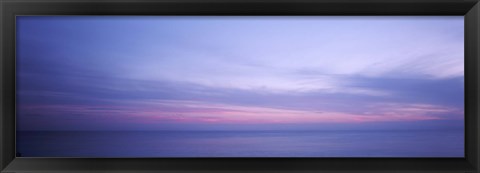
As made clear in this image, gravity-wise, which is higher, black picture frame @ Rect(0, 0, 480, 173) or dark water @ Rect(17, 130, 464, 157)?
black picture frame @ Rect(0, 0, 480, 173)

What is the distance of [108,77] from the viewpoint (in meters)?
2.30

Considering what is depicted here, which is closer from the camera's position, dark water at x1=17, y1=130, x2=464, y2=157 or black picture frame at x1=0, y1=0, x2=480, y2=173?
black picture frame at x1=0, y1=0, x2=480, y2=173

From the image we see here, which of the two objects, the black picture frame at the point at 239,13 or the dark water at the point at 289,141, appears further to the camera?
the dark water at the point at 289,141

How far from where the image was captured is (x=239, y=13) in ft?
4.39

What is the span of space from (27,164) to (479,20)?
4.65 ft

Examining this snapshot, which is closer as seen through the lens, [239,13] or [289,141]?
[239,13]

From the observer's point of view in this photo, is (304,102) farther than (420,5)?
Yes

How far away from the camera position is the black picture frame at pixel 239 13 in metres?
1.33

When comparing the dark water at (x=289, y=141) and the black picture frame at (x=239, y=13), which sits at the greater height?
the black picture frame at (x=239, y=13)

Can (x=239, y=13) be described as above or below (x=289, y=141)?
above

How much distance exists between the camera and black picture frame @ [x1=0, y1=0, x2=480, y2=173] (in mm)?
1325

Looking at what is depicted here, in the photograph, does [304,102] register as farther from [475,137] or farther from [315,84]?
[475,137]

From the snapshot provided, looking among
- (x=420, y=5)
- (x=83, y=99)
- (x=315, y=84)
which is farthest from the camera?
(x=315, y=84)

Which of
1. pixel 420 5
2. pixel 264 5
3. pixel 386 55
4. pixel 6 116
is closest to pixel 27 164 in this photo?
pixel 6 116
